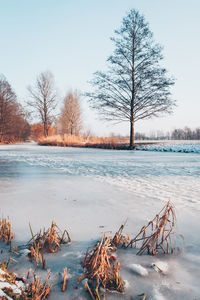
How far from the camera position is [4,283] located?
2.97ft

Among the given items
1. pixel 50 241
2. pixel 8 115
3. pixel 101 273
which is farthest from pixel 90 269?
pixel 8 115

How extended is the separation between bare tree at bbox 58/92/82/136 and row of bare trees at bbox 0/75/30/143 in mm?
6256

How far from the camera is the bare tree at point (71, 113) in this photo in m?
26.4

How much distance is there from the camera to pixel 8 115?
82.7 ft

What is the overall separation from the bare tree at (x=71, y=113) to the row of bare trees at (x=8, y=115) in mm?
6256

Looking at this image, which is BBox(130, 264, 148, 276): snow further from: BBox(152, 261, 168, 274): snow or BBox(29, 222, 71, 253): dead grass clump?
Result: BBox(29, 222, 71, 253): dead grass clump

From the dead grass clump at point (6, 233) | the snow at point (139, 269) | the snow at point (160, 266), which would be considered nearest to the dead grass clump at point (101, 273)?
the snow at point (139, 269)

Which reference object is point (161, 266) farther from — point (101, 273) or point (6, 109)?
point (6, 109)

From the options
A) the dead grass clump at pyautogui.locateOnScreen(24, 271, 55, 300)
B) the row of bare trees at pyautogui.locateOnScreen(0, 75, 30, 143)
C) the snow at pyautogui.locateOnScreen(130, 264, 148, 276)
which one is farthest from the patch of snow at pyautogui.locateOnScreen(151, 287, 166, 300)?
the row of bare trees at pyautogui.locateOnScreen(0, 75, 30, 143)

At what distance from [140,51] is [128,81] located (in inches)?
86.0

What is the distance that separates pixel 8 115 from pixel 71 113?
→ 321 inches

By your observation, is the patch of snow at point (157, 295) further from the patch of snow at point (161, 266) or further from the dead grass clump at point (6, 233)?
the dead grass clump at point (6, 233)

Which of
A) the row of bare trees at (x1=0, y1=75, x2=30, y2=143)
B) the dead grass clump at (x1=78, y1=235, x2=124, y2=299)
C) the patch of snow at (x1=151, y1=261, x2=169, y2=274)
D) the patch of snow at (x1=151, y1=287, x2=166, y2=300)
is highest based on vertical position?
the row of bare trees at (x1=0, y1=75, x2=30, y2=143)

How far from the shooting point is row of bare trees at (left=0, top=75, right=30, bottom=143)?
24938 mm
